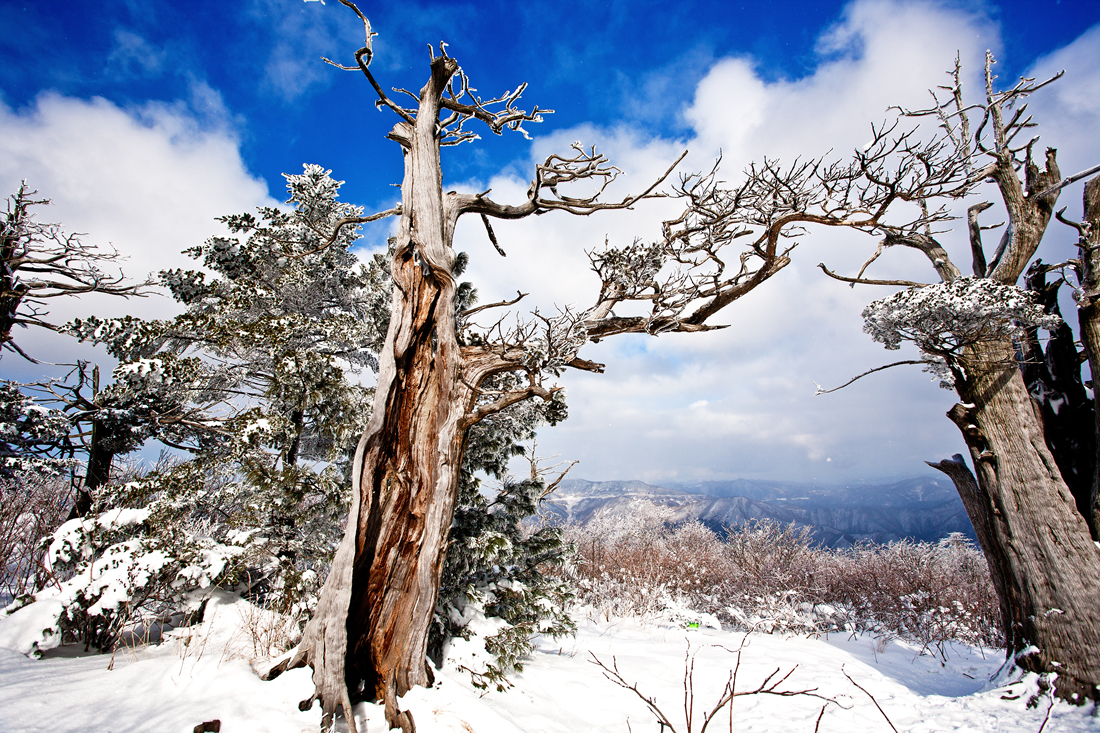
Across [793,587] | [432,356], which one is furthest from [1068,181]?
[793,587]

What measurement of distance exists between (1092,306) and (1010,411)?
1535 millimetres

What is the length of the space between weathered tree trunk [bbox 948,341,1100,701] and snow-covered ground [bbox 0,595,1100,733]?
46 cm

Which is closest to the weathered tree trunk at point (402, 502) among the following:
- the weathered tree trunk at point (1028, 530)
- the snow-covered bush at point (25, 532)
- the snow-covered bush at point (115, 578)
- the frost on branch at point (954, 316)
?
the snow-covered bush at point (115, 578)

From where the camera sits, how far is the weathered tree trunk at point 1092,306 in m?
→ 5.30

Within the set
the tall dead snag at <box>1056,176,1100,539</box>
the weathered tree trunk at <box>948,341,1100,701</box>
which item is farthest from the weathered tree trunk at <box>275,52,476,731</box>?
the tall dead snag at <box>1056,176,1100,539</box>

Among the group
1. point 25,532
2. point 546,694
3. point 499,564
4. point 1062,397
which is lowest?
point 546,694

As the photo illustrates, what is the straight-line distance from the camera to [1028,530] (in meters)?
5.19

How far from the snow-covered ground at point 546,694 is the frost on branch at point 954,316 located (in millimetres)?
3684

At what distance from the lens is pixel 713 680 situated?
584cm

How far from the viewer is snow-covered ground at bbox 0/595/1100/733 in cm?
275

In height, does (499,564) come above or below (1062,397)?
below

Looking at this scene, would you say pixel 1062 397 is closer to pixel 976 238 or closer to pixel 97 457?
pixel 976 238

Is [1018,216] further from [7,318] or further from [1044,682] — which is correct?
[7,318]

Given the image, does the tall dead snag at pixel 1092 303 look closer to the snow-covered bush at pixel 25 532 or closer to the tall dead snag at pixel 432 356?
the tall dead snag at pixel 432 356
